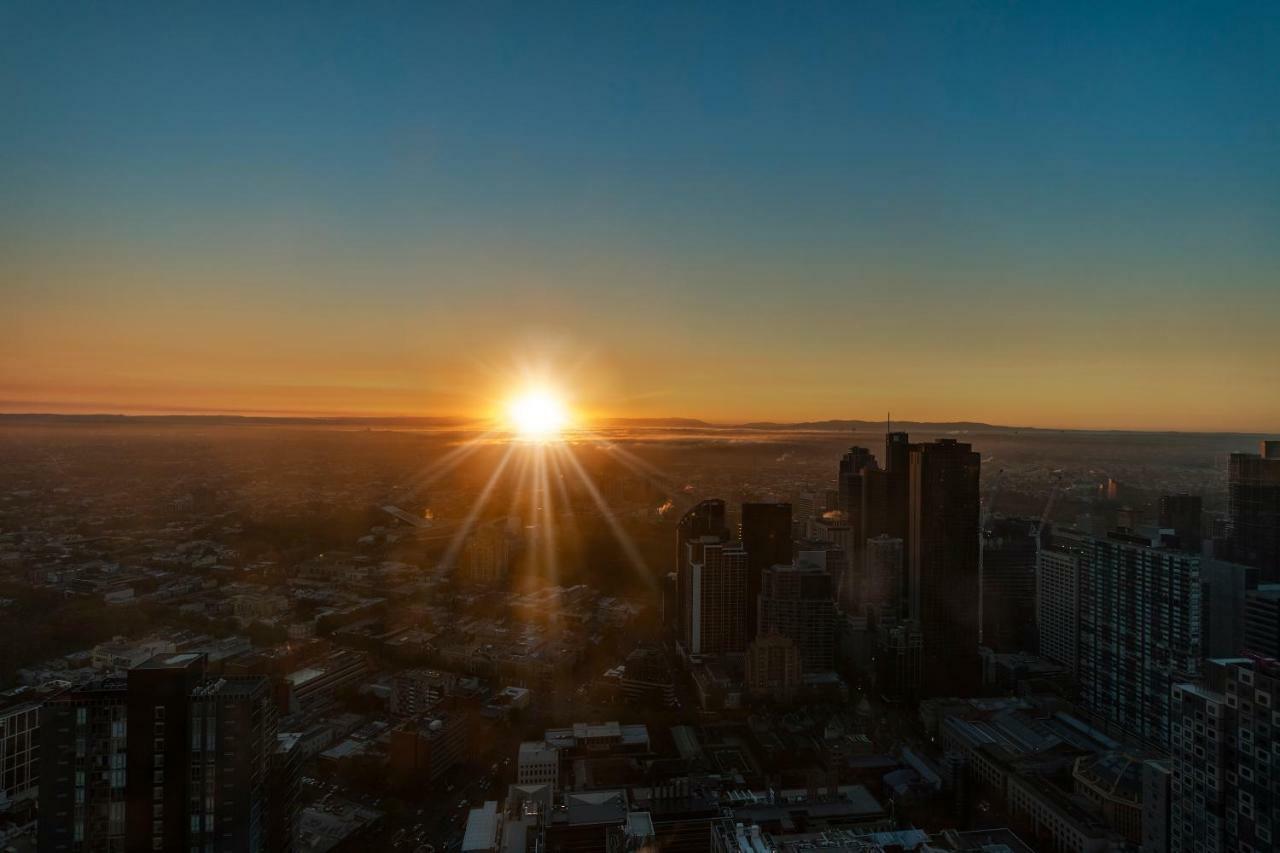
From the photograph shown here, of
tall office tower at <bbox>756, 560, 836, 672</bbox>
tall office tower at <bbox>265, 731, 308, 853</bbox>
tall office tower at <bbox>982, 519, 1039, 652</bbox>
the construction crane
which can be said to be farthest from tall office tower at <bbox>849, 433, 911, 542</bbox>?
tall office tower at <bbox>265, 731, 308, 853</bbox>

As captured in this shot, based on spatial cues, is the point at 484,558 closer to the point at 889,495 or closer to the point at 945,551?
the point at 889,495

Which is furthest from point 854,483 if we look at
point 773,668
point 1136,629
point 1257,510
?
point 1257,510

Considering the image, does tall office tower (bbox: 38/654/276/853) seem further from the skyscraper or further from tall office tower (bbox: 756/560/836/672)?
the skyscraper

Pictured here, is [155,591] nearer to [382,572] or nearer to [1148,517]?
[382,572]

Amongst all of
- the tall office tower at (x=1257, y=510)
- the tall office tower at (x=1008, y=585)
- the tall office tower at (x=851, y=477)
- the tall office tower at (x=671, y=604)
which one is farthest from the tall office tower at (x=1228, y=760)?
the tall office tower at (x=851, y=477)

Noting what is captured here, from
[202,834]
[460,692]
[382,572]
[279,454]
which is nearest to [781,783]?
[460,692]

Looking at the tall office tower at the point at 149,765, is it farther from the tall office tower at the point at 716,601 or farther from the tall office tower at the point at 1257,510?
the tall office tower at the point at 1257,510
